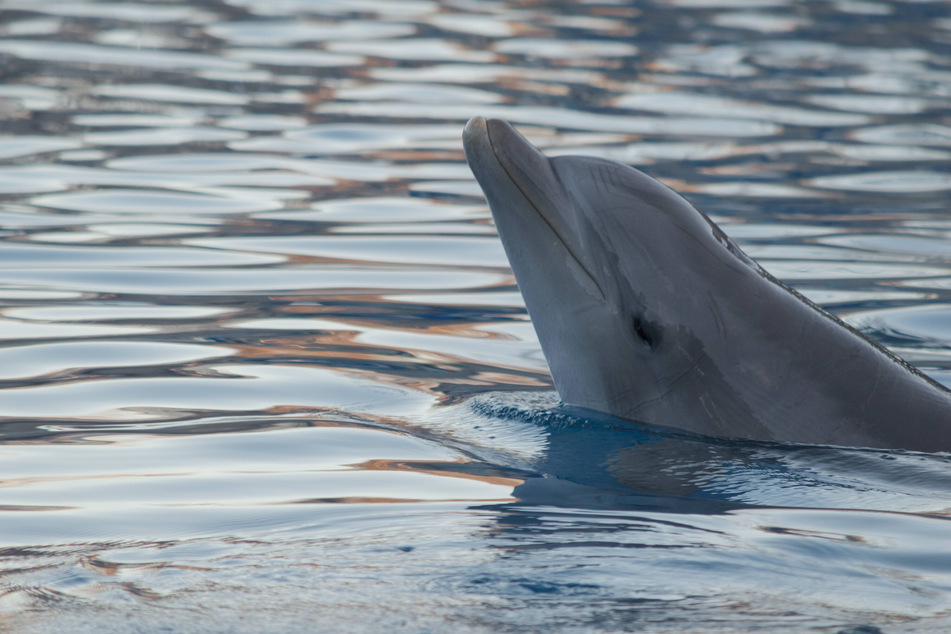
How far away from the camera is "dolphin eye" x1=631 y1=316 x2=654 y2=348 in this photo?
4734mm

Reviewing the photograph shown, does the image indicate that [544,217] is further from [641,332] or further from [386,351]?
[386,351]

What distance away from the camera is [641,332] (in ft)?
15.6

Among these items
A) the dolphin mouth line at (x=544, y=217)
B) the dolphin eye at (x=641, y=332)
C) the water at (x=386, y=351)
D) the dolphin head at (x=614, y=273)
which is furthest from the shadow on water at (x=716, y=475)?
the dolphin mouth line at (x=544, y=217)

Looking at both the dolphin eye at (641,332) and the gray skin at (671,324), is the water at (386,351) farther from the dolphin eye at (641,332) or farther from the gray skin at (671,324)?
the dolphin eye at (641,332)

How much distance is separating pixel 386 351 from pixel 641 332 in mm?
2116

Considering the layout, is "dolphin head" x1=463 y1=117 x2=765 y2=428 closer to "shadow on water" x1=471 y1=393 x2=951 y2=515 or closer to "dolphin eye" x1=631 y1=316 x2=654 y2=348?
"dolphin eye" x1=631 y1=316 x2=654 y2=348

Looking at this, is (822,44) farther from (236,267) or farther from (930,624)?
(930,624)

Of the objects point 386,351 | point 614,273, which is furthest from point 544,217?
point 386,351

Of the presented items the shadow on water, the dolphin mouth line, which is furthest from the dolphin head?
the shadow on water

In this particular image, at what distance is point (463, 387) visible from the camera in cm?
596

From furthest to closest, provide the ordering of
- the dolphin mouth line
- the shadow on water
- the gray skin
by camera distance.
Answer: the dolphin mouth line, the gray skin, the shadow on water

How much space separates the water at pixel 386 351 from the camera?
3.33 meters

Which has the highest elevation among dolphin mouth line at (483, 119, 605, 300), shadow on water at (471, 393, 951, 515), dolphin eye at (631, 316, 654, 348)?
dolphin mouth line at (483, 119, 605, 300)

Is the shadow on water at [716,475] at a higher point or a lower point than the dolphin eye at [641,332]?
lower
